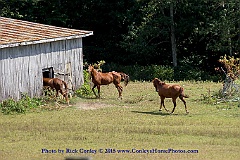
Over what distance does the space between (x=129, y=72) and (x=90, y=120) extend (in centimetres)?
2092

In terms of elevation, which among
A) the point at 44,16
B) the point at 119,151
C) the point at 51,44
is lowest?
the point at 119,151

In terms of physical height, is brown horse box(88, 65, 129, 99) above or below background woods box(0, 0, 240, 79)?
below

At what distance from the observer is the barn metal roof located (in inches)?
944

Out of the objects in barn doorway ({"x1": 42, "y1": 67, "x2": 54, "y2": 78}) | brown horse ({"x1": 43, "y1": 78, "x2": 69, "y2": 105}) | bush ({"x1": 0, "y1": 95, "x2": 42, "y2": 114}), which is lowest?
bush ({"x1": 0, "y1": 95, "x2": 42, "y2": 114})

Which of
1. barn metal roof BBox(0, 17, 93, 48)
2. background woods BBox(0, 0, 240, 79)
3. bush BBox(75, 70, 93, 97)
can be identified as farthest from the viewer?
background woods BBox(0, 0, 240, 79)

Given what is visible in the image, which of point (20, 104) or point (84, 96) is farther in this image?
point (84, 96)

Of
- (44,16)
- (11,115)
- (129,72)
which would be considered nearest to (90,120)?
(11,115)

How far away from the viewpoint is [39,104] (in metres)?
24.1

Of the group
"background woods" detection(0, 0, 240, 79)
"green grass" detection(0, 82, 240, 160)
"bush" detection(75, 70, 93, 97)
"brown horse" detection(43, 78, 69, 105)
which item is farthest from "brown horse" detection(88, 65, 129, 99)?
"background woods" detection(0, 0, 240, 79)

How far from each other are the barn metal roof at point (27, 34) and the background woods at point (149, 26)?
13.3m

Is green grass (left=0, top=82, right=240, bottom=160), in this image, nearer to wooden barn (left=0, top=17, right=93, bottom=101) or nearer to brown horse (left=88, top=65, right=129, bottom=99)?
brown horse (left=88, top=65, right=129, bottom=99)

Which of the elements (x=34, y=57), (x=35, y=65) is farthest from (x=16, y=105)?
(x=34, y=57)

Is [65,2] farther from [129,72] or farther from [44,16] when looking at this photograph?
[129,72]

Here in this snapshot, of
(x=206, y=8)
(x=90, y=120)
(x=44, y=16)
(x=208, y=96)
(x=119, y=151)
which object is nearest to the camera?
(x=119, y=151)
